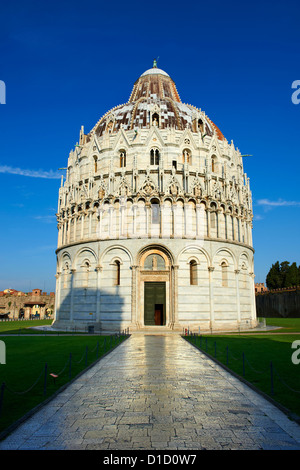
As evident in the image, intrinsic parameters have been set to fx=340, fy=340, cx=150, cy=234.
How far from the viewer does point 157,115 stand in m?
43.6

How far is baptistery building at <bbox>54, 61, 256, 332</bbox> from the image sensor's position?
36.8 meters

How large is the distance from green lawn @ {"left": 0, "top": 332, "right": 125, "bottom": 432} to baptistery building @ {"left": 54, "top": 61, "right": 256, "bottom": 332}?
14.1 metres

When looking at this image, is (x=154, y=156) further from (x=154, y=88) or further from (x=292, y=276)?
(x=292, y=276)

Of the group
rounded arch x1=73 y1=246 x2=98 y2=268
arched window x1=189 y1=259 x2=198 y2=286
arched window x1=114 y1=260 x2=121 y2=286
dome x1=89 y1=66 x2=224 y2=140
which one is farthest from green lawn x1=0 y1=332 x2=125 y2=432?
dome x1=89 y1=66 x2=224 y2=140

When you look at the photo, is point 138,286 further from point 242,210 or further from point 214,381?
point 214,381

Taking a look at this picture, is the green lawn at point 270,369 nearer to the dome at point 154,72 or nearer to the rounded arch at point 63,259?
the rounded arch at point 63,259

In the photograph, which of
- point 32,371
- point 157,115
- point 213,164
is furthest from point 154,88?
point 32,371

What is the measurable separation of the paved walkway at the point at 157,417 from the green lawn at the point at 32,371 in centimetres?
69

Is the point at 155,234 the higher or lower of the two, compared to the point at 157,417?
higher

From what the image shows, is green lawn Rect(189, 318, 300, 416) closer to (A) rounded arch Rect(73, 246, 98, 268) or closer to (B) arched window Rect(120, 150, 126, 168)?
(A) rounded arch Rect(73, 246, 98, 268)

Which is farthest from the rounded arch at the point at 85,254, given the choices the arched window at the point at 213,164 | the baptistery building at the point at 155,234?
the arched window at the point at 213,164

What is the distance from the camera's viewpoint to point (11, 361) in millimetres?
17156

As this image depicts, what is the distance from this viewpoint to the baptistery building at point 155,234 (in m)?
36.8

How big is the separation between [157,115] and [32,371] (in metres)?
36.3
